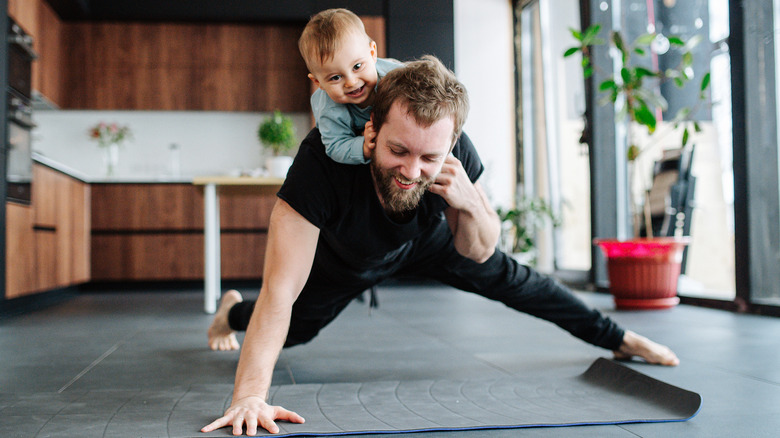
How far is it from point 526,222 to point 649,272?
205cm

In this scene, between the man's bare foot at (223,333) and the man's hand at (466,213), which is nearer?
the man's hand at (466,213)

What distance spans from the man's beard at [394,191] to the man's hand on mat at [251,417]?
54 cm

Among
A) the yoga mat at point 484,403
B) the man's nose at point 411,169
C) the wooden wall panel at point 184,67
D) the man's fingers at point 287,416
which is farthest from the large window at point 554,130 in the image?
the man's fingers at point 287,416

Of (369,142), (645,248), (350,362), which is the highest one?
(369,142)

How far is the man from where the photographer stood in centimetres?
147

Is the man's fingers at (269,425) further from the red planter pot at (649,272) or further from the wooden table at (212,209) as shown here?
the red planter pot at (649,272)

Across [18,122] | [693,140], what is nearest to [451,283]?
[693,140]

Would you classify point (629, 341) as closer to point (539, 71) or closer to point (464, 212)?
point (464, 212)

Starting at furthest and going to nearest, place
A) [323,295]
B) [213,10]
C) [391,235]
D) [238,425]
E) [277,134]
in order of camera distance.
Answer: [213,10]
[277,134]
[323,295]
[391,235]
[238,425]

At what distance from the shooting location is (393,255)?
6.24ft

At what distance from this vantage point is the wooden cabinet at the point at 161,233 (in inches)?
241

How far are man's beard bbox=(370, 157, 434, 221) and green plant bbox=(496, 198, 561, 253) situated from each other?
425 cm

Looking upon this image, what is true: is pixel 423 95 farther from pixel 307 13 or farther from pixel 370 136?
pixel 307 13

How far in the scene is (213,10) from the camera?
6426mm
